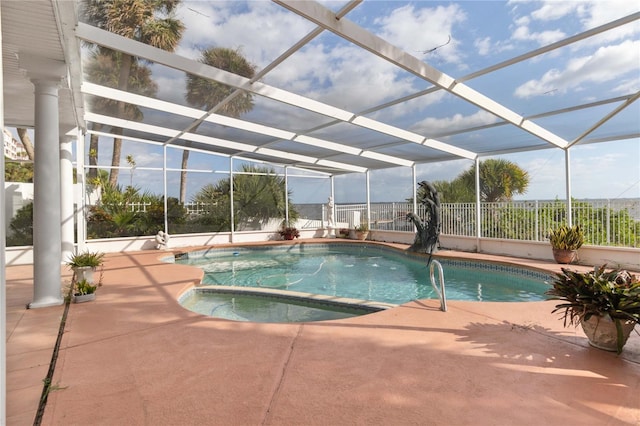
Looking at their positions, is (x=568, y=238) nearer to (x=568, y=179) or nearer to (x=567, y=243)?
(x=567, y=243)

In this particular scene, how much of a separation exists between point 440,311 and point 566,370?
167cm

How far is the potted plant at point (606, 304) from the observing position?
2.88m

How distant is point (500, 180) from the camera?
17047mm

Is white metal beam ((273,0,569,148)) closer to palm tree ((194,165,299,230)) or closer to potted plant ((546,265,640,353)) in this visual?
potted plant ((546,265,640,353))

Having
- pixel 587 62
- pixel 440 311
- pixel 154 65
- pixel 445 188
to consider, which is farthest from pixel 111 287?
pixel 445 188

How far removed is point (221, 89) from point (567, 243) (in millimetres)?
8616

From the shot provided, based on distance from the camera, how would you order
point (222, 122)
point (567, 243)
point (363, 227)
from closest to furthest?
point (567, 243) → point (222, 122) → point (363, 227)

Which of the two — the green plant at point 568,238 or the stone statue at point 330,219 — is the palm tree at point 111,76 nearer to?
the stone statue at point 330,219

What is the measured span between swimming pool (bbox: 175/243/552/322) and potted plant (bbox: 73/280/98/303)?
1.59m

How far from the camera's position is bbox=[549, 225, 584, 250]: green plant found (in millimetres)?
7758

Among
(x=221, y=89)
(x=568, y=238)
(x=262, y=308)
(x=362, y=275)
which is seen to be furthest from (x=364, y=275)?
(x=221, y=89)

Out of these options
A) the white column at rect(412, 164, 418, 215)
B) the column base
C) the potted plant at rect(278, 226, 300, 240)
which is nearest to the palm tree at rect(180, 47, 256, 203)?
the column base

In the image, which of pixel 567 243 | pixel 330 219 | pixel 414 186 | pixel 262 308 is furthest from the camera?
pixel 330 219

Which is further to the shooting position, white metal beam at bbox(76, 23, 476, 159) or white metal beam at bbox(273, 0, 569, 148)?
white metal beam at bbox(76, 23, 476, 159)
